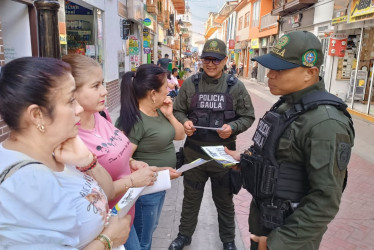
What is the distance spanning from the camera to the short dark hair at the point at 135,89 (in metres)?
2.21

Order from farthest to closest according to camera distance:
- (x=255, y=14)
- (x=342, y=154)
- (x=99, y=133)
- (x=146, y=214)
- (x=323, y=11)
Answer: (x=255, y=14), (x=323, y=11), (x=146, y=214), (x=99, y=133), (x=342, y=154)

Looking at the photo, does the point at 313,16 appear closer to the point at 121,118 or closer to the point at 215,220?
the point at 215,220

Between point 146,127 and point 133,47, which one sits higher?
point 133,47

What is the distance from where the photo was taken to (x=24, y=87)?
1026mm

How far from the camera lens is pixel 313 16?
1353 centimetres

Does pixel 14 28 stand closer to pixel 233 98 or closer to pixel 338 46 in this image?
pixel 233 98

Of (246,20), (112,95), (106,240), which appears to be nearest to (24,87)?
(106,240)

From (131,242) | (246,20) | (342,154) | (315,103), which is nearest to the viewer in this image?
(342,154)

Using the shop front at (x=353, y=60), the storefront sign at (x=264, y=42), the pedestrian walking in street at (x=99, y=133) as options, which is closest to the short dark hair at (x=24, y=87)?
the pedestrian walking in street at (x=99, y=133)

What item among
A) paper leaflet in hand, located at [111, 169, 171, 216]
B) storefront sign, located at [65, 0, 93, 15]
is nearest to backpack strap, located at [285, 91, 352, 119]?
paper leaflet in hand, located at [111, 169, 171, 216]

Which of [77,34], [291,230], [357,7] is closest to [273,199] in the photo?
[291,230]

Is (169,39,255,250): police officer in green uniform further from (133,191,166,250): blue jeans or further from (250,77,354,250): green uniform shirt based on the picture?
(250,77,354,250): green uniform shirt

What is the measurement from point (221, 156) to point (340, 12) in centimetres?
1104

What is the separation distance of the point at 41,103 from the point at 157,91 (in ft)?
4.19
